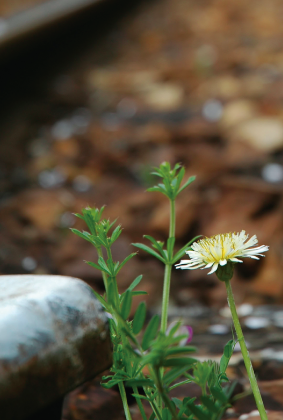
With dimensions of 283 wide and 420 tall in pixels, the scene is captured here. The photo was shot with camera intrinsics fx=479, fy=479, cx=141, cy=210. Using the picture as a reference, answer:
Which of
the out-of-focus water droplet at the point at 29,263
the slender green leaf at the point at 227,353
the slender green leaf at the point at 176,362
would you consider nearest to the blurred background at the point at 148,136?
the out-of-focus water droplet at the point at 29,263

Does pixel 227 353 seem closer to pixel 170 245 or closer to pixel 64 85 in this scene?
pixel 170 245

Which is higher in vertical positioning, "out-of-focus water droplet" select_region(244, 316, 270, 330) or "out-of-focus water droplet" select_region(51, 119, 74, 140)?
"out-of-focus water droplet" select_region(51, 119, 74, 140)

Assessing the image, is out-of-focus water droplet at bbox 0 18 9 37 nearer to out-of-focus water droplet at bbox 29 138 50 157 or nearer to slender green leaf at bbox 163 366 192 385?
out-of-focus water droplet at bbox 29 138 50 157

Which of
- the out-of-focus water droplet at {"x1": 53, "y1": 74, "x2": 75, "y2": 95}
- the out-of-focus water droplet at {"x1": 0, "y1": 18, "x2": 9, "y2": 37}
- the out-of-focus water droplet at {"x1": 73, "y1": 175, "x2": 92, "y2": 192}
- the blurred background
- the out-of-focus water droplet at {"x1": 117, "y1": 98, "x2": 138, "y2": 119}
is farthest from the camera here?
the out-of-focus water droplet at {"x1": 53, "y1": 74, "x2": 75, "y2": 95}

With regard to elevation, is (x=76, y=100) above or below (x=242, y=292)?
above

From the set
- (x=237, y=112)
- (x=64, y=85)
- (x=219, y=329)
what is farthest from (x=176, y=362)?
(x=64, y=85)

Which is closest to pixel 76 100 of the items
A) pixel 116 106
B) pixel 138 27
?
pixel 116 106

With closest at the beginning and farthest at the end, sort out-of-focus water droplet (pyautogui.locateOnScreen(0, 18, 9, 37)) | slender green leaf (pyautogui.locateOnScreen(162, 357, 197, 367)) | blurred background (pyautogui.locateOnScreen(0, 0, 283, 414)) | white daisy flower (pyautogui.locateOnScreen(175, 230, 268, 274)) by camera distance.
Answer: slender green leaf (pyautogui.locateOnScreen(162, 357, 197, 367)) < white daisy flower (pyautogui.locateOnScreen(175, 230, 268, 274)) < blurred background (pyautogui.locateOnScreen(0, 0, 283, 414)) < out-of-focus water droplet (pyautogui.locateOnScreen(0, 18, 9, 37))

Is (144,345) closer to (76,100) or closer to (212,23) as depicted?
(76,100)

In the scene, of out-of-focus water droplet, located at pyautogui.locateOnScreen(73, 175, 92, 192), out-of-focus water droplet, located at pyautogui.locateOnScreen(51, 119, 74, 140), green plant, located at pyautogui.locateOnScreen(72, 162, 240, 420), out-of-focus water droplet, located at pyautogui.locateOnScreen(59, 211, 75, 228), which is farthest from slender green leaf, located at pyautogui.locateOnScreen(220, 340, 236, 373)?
out-of-focus water droplet, located at pyautogui.locateOnScreen(51, 119, 74, 140)
